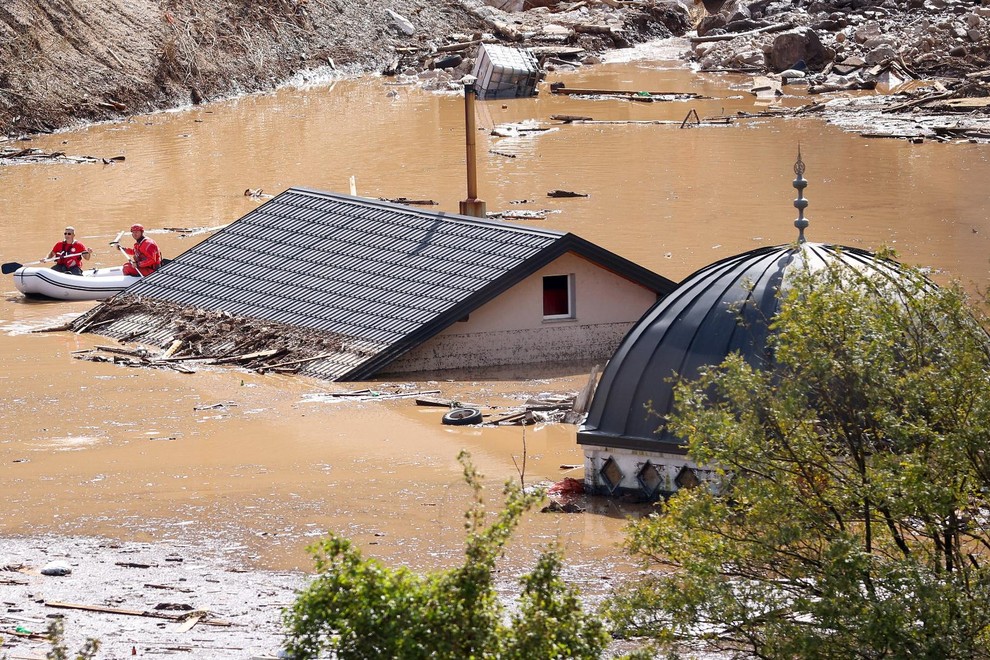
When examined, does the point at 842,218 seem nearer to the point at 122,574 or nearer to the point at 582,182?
the point at 582,182

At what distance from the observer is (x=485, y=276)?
21.7 meters

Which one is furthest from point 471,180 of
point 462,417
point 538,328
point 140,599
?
point 140,599

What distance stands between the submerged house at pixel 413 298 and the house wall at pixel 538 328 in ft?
0.05

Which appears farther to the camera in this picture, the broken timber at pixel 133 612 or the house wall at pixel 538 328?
the house wall at pixel 538 328

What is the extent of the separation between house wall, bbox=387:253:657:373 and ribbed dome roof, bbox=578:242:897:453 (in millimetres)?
6556

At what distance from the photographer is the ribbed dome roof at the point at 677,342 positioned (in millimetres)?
14570

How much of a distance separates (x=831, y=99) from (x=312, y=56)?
24.1 metres

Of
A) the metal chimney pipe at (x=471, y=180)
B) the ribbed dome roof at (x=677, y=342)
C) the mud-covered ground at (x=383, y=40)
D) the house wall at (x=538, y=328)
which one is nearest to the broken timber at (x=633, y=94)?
the mud-covered ground at (x=383, y=40)

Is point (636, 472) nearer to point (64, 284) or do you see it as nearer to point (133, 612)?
point (133, 612)

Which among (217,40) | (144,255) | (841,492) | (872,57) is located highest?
(217,40)

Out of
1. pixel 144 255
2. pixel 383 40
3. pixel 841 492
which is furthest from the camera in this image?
pixel 383 40

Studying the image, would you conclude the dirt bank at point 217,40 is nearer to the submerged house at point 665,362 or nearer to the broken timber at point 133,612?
the submerged house at point 665,362

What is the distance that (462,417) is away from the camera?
18.2 meters

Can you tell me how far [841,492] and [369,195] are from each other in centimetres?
3196
